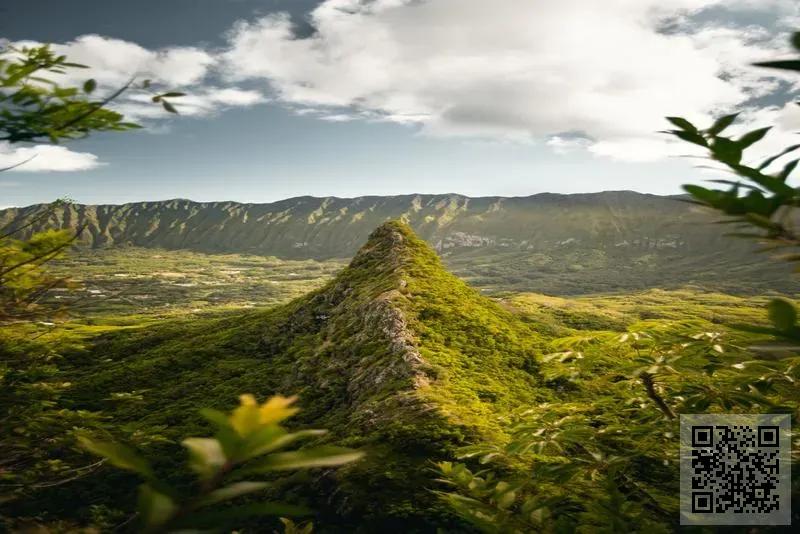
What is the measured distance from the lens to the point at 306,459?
1.14 meters

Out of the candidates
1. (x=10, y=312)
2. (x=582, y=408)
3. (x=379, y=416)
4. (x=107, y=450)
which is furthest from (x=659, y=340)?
(x=379, y=416)

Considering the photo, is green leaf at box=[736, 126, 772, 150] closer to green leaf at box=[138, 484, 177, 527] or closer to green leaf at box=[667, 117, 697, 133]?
green leaf at box=[667, 117, 697, 133]

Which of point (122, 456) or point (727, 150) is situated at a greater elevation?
point (727, 150)

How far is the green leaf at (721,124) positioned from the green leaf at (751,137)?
80mm

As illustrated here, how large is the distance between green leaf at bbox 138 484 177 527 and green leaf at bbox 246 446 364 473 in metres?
0.19

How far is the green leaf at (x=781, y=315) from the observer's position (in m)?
1.35

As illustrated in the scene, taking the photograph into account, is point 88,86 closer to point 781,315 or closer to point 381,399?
point 781,315

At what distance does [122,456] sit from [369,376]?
503 inches

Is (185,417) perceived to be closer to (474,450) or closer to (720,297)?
(474,450)

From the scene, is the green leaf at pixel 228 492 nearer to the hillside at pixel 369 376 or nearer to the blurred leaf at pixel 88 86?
the blurred leaf at pixel 88 86

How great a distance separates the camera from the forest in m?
1.54

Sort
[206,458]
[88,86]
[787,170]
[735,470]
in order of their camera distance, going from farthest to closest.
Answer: [88,86] → [735,470] → [787,170] → [206,458]

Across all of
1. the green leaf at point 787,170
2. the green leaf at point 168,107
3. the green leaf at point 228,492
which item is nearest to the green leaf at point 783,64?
the green leaf at point 787,170

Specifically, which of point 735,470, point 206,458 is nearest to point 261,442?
point 206,458
